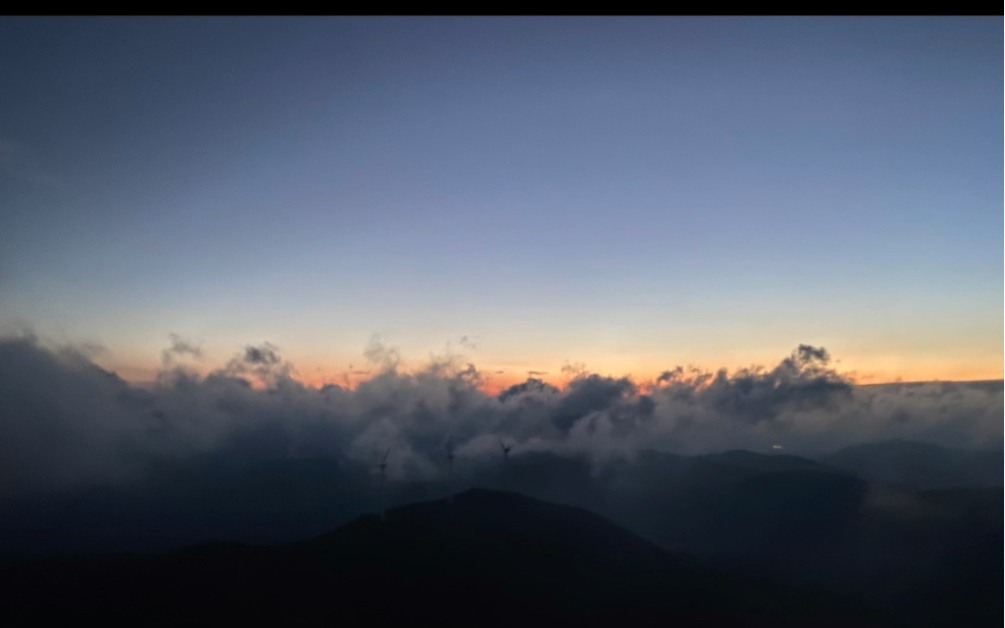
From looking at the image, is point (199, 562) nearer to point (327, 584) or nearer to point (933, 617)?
point (327, 584)

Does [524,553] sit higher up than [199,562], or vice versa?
[199,562]

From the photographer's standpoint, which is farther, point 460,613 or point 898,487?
point 898,487
